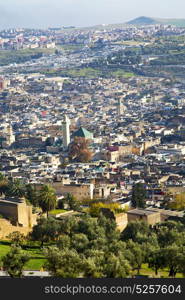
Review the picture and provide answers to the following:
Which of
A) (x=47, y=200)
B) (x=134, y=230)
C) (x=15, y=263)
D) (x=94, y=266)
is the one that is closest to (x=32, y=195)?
(x=47, y=200)

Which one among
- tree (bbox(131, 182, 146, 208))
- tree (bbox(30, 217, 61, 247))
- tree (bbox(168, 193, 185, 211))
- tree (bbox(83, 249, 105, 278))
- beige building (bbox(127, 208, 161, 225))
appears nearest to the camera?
tree (bbox(83, 249, 105, 278))

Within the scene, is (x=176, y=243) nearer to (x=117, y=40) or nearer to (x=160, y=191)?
(x=160, y=191)

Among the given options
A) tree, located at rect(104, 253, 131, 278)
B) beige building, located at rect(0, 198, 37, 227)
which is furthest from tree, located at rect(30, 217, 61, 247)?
tree, located at rect(104, 253, 131, 278)

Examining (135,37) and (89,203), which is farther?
(135,37)

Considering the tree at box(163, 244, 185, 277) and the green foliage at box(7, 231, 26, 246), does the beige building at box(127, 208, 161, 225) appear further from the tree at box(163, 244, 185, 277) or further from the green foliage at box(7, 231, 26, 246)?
the tree at box(163, 244, 185, 277)

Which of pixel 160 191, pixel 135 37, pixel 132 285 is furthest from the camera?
pixel 135 37

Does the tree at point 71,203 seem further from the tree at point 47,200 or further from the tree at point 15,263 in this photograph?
the tree at point 15,263

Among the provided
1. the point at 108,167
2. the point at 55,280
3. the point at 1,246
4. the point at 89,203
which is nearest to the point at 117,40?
the point at 108,167
